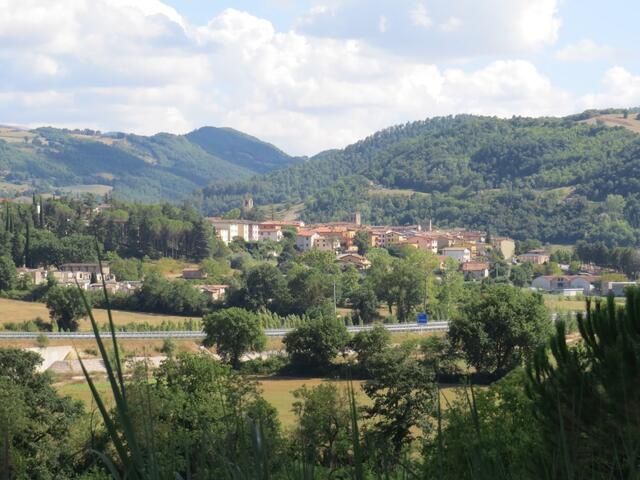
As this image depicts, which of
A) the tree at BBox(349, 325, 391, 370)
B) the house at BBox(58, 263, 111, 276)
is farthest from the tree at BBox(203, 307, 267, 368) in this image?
the house at BBox(58, 263, 111, 276)

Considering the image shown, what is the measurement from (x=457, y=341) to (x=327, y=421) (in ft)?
74.1

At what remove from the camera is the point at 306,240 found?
117 m

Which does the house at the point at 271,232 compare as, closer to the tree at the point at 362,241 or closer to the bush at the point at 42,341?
the tree at the point at 362,241

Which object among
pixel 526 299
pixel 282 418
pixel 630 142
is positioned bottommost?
pixel 282 418

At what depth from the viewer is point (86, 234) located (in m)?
90.0

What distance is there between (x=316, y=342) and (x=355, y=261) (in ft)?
166

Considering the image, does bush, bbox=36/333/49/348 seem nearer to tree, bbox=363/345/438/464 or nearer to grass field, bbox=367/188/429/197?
tree, bbox=363/345/438/464

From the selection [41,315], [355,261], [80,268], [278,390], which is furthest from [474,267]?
[278,390]

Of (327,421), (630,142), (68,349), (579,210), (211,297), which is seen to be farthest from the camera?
(630,142)

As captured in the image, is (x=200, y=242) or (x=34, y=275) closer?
(x=34, y=275)

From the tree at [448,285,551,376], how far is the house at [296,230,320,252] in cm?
7131

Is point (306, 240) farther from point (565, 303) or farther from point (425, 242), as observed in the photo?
point (565, 303)

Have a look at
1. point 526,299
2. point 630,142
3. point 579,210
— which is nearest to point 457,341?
point 526,299

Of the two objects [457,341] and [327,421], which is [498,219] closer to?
[457,341]
